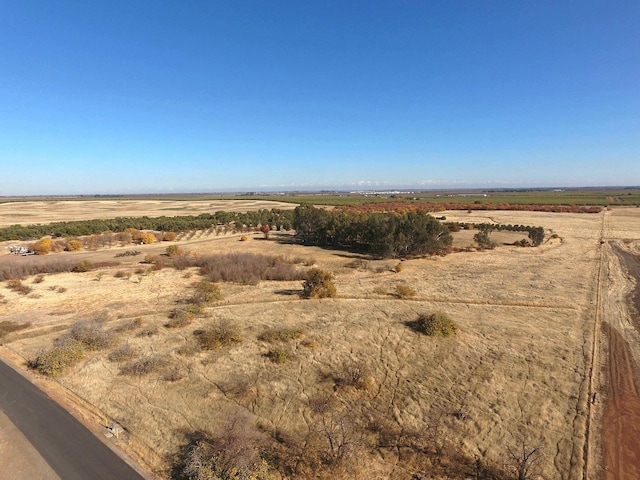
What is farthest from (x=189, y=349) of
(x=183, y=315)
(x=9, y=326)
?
(x=9, y=326)

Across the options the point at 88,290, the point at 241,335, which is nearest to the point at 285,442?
the point at 241,335

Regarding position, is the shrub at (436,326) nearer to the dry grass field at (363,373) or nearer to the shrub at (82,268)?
the dry grass field at (363,373)

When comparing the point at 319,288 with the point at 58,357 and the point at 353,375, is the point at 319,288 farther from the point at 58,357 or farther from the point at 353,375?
the point at 58,357

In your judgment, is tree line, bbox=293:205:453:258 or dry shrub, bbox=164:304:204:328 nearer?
dry shrub, bbox=164:304:204:328

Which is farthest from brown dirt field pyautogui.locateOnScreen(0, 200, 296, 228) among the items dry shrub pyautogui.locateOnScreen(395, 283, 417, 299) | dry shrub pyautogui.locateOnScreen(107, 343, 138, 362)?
dry shrub pyautogui.locateOnScreen(395, 283, 417, 299)

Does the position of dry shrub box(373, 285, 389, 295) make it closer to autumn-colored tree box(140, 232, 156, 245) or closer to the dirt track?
the dirt track

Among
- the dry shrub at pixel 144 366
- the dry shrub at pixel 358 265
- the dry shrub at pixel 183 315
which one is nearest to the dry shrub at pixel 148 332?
the dry shrub at pixel 183 315
